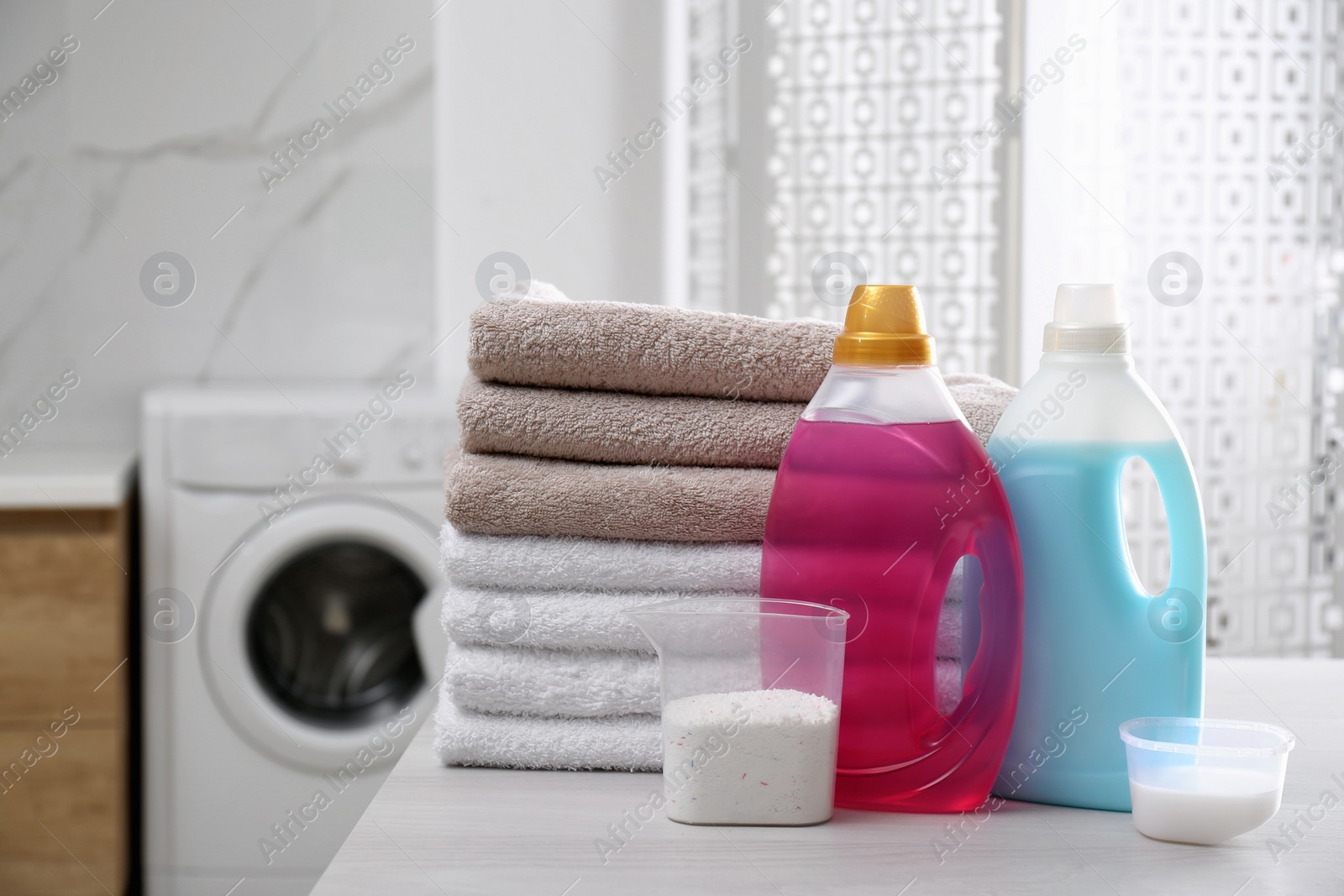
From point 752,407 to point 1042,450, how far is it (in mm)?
143

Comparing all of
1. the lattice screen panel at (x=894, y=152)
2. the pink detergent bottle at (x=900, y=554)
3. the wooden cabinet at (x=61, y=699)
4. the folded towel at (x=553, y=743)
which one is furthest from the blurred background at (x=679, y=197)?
the pink detergent bottle at (x=900, y=554)

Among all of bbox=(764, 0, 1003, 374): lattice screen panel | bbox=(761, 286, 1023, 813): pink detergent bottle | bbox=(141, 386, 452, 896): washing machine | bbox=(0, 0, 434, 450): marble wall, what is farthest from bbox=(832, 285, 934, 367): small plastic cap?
bbox=(0, 0, 434, 450): marble wall

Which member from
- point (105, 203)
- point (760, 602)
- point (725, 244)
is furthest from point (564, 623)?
point (105, 203)

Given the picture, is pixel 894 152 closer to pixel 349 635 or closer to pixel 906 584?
pixel 349 635

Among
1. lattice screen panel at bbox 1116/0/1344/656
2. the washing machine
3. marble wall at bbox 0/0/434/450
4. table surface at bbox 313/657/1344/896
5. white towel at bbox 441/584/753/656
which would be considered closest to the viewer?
table surface at bbox 313/657/1344/896

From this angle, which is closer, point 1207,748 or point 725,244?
point 1207,748

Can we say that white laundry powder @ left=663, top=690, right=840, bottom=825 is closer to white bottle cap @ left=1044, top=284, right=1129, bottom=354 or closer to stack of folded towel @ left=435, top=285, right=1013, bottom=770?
stack of folded towel @ left=435, top=285, right=1013, bottom=770

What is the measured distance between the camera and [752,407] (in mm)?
533

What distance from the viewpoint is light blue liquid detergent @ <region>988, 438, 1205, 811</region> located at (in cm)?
45

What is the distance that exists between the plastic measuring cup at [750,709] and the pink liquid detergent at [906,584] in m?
0.02

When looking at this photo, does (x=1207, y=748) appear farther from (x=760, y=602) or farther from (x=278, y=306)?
(x=278, y=306)

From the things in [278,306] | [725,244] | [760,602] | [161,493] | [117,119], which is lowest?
[161,493]

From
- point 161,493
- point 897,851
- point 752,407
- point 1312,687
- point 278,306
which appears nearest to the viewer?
point 897,851

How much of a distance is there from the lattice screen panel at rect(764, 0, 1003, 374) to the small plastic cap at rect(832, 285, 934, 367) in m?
1.49
